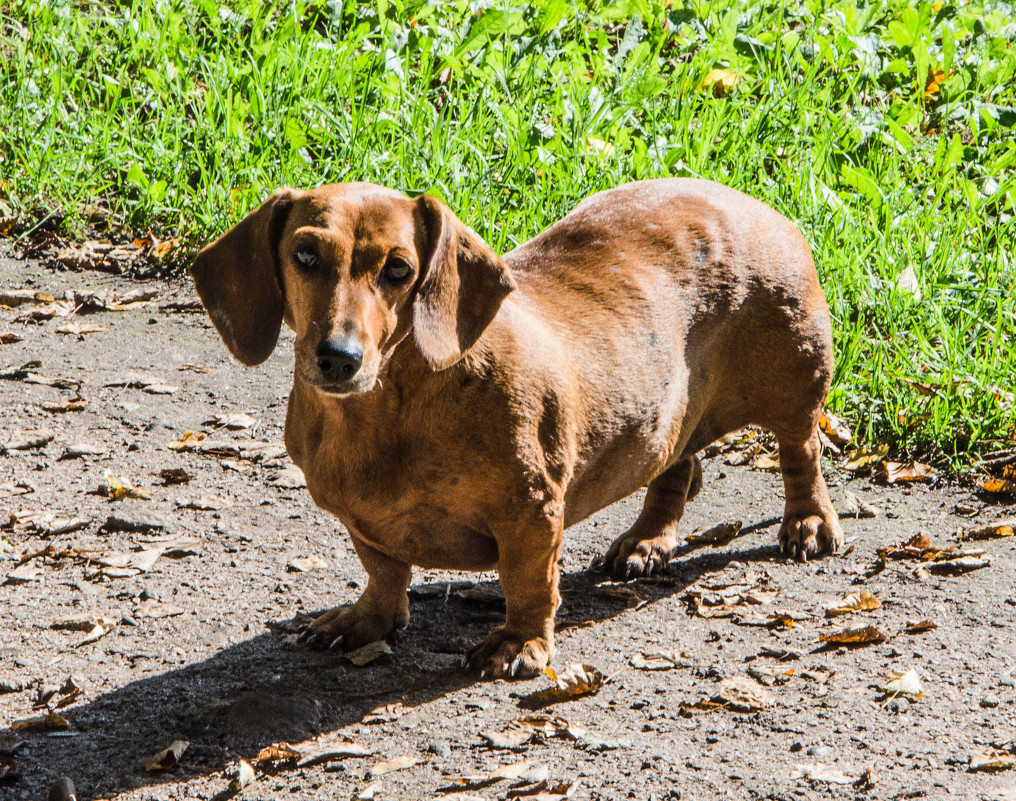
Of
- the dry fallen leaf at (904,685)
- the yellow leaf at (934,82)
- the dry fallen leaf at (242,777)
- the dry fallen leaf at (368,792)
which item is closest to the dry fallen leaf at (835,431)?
the dry fallen leaf at (904,685)

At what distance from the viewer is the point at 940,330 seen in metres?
5.39

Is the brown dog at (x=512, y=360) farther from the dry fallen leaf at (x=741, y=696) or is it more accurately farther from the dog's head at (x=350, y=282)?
the dry fallen leaf at (x=741, y=696)

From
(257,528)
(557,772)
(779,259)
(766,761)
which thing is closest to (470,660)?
(557,772)

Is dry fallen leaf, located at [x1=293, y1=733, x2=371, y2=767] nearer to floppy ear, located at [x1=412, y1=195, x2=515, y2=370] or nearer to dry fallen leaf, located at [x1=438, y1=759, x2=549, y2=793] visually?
dry fallen leaf, located at [x1=438, y1=759, x2=549, y2=793]

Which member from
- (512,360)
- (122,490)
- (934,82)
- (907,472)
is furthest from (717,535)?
(934,82)

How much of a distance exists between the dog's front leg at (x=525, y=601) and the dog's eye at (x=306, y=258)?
2.91 ft

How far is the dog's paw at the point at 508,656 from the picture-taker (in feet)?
10.9

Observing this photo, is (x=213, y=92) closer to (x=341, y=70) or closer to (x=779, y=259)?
(x=341, y=70)

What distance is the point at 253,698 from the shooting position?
3.14m

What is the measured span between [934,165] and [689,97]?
142cm

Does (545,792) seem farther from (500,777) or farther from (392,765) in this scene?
(392,765)

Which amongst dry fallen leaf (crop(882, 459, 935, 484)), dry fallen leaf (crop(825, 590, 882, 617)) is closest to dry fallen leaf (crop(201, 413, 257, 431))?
dry fallen leaf (crop(825, 590, 882, 617))

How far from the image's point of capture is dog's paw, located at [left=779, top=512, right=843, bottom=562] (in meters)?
4.20

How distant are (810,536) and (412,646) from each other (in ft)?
4.95
